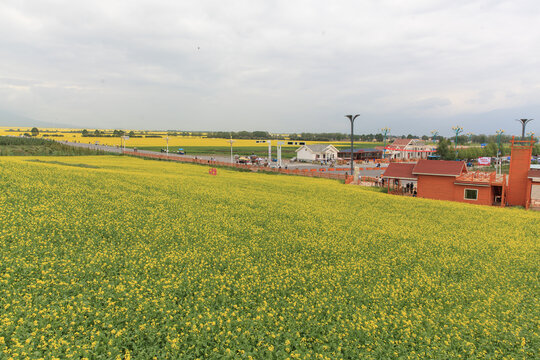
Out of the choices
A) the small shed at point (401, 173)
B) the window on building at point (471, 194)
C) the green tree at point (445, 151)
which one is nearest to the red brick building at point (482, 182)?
the window on building at point (471, 194)

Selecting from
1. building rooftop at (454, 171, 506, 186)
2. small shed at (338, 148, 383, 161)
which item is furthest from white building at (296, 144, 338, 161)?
building rooftop at (454, 171, 506, 186)

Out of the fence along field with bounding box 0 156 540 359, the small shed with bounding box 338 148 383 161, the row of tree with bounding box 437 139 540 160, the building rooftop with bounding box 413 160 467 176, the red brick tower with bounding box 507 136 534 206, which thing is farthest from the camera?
the small shed with bounding box 338 148 383 161

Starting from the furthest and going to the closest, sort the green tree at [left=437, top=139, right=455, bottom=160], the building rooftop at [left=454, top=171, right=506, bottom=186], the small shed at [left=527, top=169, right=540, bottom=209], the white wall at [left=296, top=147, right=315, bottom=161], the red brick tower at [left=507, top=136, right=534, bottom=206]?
1. the white wall at [left=296, top=147, right=315, bottom=161]
2. the green tree at [left=437, top=139, right=455, bottom=160]
3. the building rooftop at [left=454, top=171, right=506, bottom=186]
4. the red brick tower at [left=507, top=136, right=534, bottom=206]
5. the small shed at [left=527, top=169, right=540, bottom=209]

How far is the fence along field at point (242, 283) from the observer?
7461mm

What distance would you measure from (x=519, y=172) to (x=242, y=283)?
114 ft

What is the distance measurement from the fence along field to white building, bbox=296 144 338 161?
6445 centimetres

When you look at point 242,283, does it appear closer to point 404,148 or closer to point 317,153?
point 317,153

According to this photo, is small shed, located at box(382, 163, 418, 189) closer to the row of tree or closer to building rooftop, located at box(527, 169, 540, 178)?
building rooftop, located at box(527, 169, 540, 178)

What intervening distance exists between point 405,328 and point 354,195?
19.1 meters

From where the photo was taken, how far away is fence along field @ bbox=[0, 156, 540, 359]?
7.46 metres

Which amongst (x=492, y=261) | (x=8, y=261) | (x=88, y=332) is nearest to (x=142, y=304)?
(x=88, y=332)

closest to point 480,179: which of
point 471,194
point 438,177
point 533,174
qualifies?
point 471,194

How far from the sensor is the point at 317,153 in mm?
82188

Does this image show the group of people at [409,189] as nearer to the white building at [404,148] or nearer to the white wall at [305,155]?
the white wall at [305,155]
